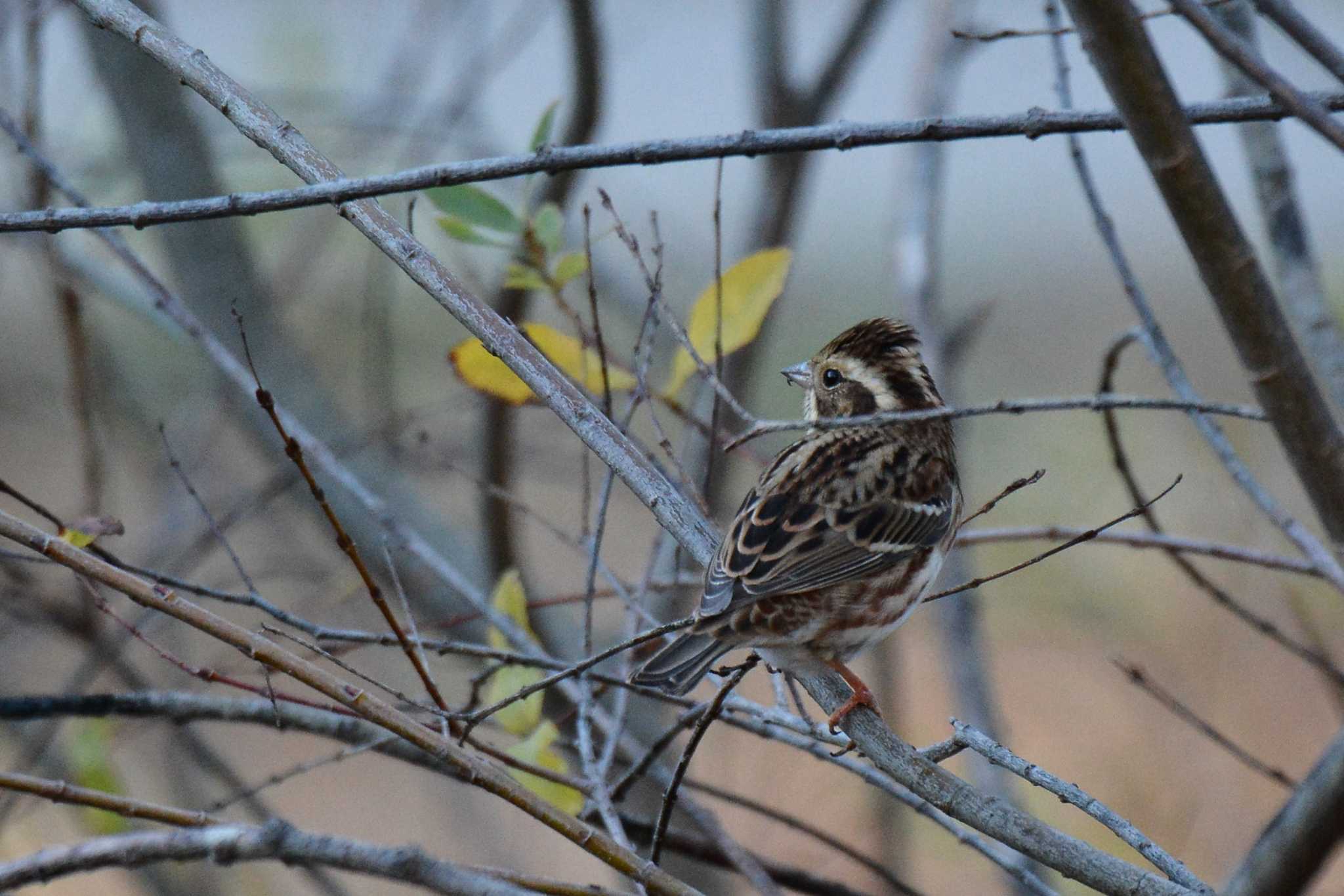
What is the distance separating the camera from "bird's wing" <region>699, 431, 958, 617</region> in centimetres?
309

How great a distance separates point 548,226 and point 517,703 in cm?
116

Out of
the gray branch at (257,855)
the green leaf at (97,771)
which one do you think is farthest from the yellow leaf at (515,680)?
the green leaf at (97,771)

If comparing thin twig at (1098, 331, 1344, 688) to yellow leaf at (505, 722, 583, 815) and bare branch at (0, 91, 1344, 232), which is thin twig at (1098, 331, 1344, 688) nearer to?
bare branch at (0, 91, 1344, 232)

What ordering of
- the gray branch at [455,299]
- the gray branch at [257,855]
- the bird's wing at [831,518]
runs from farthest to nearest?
the bird's wing at [831,518]
the gray branch at [455,299]
the gray branch at [257,855]

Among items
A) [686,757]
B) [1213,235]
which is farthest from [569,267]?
[1213,235]

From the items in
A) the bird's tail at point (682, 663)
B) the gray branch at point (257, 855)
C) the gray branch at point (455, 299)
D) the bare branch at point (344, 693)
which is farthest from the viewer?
the bird's tail at point (682, 663)

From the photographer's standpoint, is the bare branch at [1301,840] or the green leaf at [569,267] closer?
the bare branch at [1301,840]

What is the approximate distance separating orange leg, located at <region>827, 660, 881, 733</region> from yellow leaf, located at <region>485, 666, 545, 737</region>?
2.25ft

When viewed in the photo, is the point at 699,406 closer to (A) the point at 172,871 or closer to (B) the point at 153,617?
(B) the point at 153,617

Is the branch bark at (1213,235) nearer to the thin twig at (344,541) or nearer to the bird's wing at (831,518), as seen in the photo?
the thin twig at (344,541)

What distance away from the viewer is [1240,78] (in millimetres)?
3293

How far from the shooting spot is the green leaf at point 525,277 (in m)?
3.31

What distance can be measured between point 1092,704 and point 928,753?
6.84m

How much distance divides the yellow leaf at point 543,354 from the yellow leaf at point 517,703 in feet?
2.08
